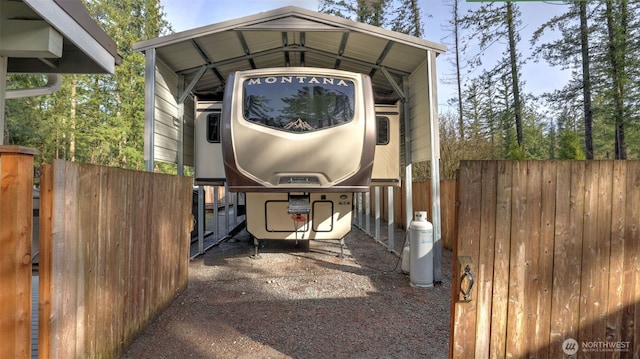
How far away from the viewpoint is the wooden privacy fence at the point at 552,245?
7.26 feet

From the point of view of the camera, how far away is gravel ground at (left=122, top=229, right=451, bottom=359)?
9.84 feet

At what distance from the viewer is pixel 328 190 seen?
15.0ft

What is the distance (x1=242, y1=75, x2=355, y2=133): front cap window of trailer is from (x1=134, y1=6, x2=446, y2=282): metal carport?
2.79ft

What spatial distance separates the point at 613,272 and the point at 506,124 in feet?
55.7

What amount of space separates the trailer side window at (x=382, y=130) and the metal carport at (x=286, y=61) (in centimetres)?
45

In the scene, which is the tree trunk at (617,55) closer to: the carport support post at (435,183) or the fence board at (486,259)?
the carport support post at (435,183)

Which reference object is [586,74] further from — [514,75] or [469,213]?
[469,213]

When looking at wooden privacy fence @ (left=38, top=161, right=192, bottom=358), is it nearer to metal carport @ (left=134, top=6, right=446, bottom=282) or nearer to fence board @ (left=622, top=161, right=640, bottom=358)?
metal carport @ (left=134, top=6, right=446, bottom=282)

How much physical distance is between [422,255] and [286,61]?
4.48 m

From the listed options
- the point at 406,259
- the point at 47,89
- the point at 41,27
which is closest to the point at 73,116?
the point at 47,89

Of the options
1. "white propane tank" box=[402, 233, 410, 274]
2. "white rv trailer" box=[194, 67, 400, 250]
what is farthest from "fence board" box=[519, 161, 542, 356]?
"white propane tank" box=[402, 233, 410, 274]

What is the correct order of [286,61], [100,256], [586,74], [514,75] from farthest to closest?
[514,75]
[586,74]
[286,61]
[100,256]

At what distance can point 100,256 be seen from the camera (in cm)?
238

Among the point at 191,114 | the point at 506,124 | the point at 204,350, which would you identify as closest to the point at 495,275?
the point at 204,350
